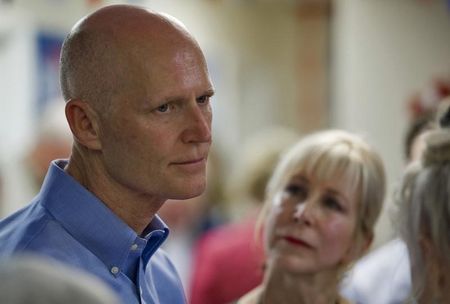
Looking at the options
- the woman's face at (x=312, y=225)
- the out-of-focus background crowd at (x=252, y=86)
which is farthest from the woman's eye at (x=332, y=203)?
the out-of-focus background crowd at (x=252, y=86)

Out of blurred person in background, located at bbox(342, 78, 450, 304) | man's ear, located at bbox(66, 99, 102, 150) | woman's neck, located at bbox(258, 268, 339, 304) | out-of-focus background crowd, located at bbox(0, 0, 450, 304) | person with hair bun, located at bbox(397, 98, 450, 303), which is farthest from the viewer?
out-of-focus background crowd, located at bbox(0, 0, 450, 304)

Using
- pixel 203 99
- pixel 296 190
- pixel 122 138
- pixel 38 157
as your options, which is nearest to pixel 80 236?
pixel 122 138

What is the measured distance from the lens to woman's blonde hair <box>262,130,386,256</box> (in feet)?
8.48

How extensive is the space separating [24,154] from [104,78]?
8.77ft

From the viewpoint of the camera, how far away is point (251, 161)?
384 centimetres

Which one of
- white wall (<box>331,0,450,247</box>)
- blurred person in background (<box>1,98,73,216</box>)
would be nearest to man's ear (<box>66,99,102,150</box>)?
blurred person in background (<box>1,98,73,216</box>)

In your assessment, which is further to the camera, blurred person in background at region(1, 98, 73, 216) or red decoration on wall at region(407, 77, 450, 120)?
red decoration on wall at region(407, 77, 450, 120)

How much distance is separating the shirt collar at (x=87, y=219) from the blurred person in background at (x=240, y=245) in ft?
5.07

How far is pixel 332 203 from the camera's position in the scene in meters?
2.59

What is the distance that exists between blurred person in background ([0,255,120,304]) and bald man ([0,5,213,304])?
0.78m

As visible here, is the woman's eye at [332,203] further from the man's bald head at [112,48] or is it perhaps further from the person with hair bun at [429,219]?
the man's bald head at [112,48]

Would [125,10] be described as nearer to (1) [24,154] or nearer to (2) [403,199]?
(2) [403,199]

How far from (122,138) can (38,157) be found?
7.76 ft

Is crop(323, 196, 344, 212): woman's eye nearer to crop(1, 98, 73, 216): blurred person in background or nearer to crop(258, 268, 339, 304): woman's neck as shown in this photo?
crop(258, 268, 339, 304): woman's neck
